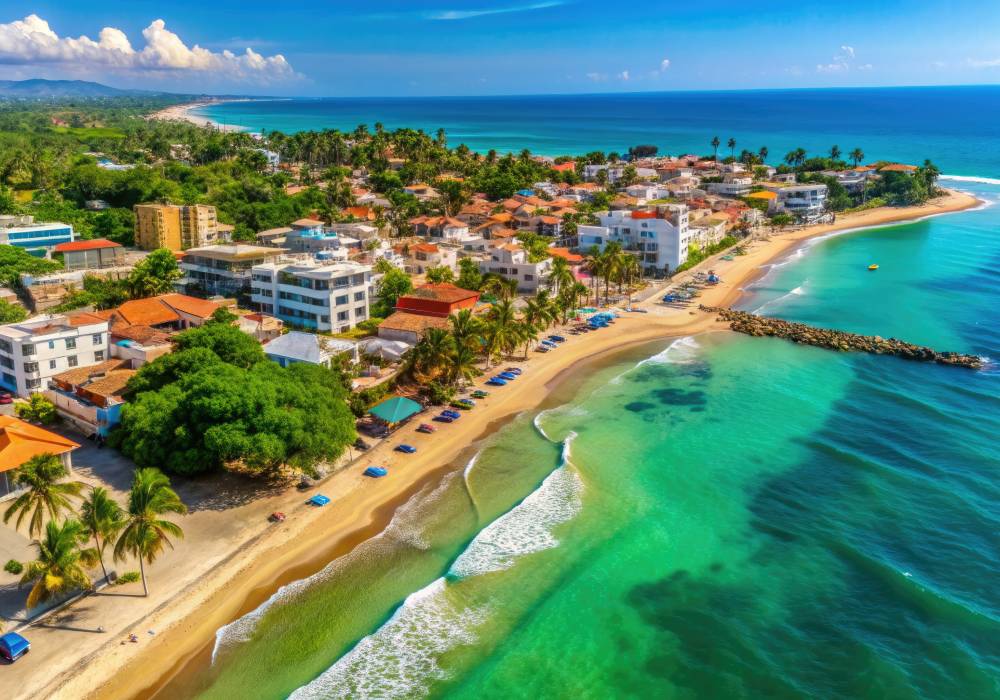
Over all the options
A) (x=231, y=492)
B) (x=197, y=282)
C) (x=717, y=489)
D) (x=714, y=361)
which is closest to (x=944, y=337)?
(x=714, y=361)

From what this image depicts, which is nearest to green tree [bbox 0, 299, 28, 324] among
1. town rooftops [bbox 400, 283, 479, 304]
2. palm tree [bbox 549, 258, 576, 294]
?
town rooftops [bbox 400, 283, 479, 304]

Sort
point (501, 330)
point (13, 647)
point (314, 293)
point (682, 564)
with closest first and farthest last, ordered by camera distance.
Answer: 1. point (13, 647)
2. point (682, 564)
3. point (501, 330)
4. point (314, 293)

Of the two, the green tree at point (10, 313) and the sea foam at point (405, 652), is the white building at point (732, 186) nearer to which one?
the green tree at point (10, 313)

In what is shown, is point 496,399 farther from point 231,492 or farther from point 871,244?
point 871,244

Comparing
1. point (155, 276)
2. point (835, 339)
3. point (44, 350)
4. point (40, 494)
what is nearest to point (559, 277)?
point (835, 339)

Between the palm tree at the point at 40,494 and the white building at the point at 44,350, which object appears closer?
the palm tree at the point at 40,494

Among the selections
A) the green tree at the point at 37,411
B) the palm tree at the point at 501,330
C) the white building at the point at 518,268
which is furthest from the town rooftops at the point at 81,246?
the palm tree at the point at 501,330

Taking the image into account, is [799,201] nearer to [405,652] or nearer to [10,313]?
[10,313]
